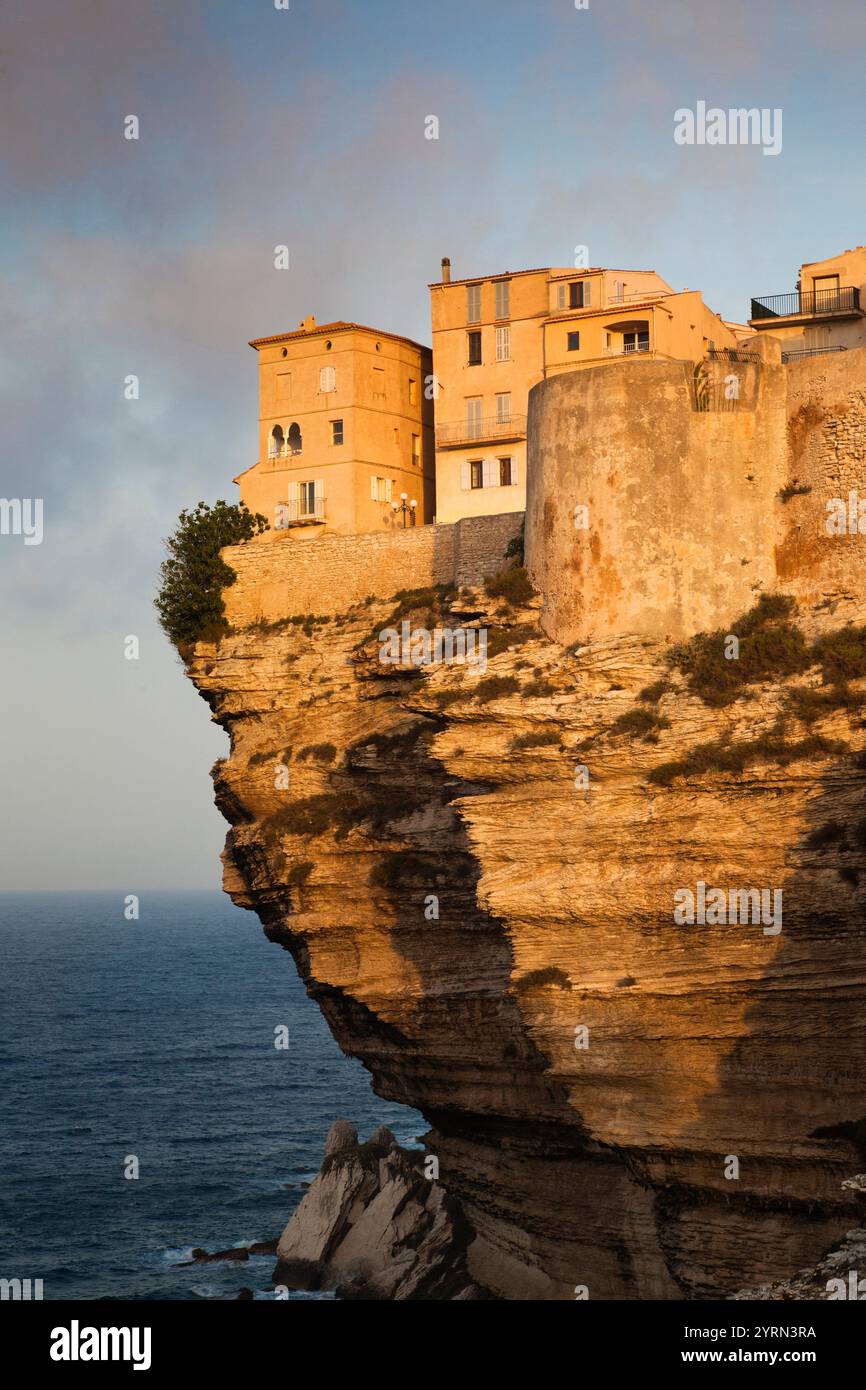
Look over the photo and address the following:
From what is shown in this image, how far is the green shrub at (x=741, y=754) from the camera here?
3067 cm

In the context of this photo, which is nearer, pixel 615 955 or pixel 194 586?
pixel 615 955

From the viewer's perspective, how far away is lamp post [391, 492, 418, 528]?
2111 inches

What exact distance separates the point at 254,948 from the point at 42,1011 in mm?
75670

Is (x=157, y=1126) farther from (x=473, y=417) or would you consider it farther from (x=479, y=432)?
(x=473, y=417)

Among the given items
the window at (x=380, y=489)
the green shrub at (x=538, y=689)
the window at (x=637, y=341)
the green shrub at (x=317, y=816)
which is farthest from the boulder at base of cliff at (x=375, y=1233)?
the window at (x=637, y=341)

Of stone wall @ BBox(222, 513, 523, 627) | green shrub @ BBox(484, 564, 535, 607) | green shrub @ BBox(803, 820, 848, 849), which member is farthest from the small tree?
green shrub @ BBox(803, 820, 848, 849)

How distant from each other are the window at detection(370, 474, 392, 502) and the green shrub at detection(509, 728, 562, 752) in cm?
2056

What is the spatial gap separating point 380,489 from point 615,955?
24754 millimetres

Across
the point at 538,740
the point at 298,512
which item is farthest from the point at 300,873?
the point at 298,512

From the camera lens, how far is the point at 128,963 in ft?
497

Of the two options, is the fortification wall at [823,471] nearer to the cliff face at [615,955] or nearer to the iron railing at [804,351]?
the cliff face at [615,955]

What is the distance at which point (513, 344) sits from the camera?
5225 cm

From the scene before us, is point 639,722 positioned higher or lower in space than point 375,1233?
higher
